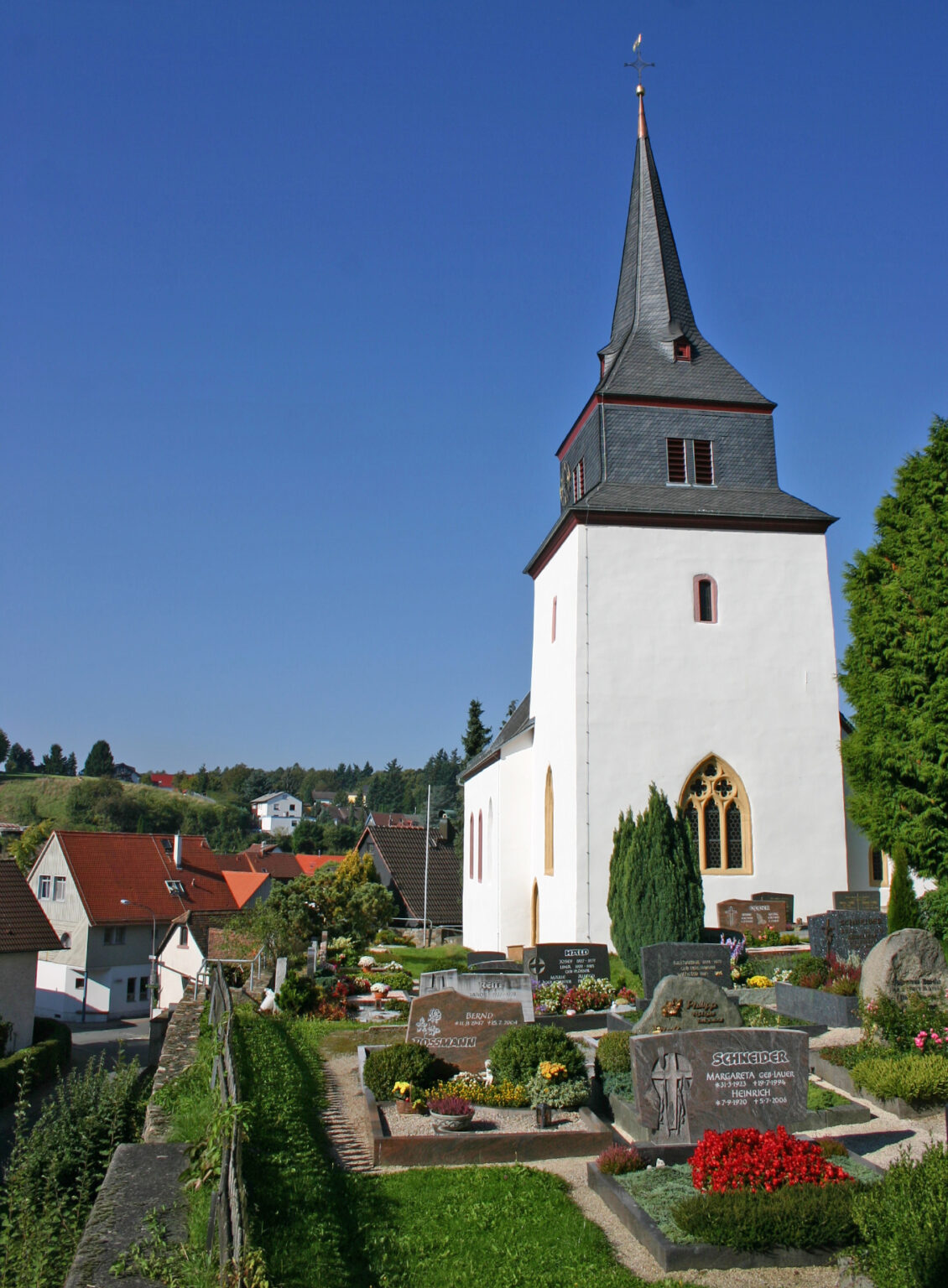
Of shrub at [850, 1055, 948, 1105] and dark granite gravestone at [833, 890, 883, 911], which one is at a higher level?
dark granite gravestone at [833, 890, 883, 911]

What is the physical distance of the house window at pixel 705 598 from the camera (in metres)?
24.9

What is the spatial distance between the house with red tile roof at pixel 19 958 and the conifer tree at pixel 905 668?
22.1 metres

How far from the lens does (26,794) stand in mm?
141250

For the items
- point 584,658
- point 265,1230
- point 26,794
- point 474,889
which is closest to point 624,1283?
point 265,1230

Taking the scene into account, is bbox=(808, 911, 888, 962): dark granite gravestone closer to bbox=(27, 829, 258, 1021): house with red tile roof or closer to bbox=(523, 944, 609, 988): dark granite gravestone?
bbox=(523, 944, 609, 988): dark granite gravestone

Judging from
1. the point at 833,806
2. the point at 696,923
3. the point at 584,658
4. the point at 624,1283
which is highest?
the point at 584,658

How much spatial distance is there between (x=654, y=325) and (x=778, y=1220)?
982 inches

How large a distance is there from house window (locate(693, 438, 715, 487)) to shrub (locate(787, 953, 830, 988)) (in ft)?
42.0

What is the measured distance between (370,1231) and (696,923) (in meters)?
13.8

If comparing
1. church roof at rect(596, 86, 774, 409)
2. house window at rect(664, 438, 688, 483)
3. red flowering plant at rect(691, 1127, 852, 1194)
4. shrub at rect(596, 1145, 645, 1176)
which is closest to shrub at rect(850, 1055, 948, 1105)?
red flowering plant at rect(691, 1127, 852, 1194)

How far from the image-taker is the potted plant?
34.2 ft

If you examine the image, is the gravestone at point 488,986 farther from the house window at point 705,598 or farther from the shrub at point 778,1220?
the house window at point 705,598

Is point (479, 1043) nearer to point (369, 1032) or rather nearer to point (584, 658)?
point (369, 1032)

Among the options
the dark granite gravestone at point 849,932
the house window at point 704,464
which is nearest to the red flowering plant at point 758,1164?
the dark granite gravestone at point 849,932
